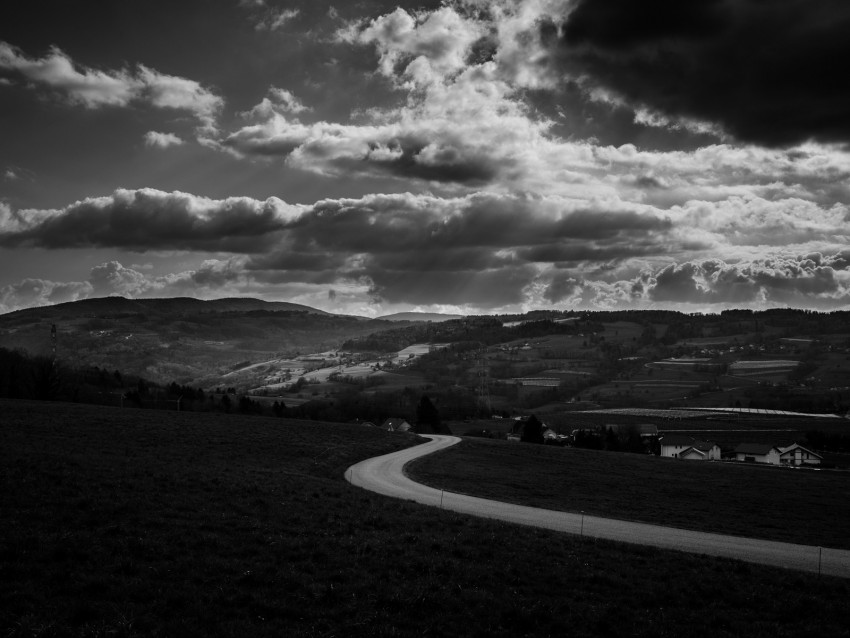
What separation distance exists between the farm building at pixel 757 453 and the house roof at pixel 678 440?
7809 mm

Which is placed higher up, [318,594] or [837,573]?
[318,594]

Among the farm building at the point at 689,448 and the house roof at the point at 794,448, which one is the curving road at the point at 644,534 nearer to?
the farm building at the point at 689,448

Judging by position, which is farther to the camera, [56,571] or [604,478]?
[604,478]

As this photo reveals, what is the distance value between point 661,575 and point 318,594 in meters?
9.57

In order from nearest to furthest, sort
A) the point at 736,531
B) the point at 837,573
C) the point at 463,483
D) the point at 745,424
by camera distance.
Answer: the point at 837,573 < the point at 736,531 < the point at 463,483 < the point at 745,424

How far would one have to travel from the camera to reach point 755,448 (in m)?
104

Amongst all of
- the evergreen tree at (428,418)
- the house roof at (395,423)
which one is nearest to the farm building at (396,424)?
the house roof at (395,423)

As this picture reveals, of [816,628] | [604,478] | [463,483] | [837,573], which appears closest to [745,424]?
[604,478]

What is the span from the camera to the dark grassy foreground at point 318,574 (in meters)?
11.9

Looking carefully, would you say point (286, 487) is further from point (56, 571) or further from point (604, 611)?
point (604, 611)

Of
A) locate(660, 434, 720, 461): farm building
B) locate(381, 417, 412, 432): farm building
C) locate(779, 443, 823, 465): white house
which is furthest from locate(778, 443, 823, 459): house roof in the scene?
locate(381, 417, 412, 432): farm building

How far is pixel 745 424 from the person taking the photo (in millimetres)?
140375

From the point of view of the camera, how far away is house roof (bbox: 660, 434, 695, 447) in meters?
107

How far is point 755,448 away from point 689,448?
1047cm
